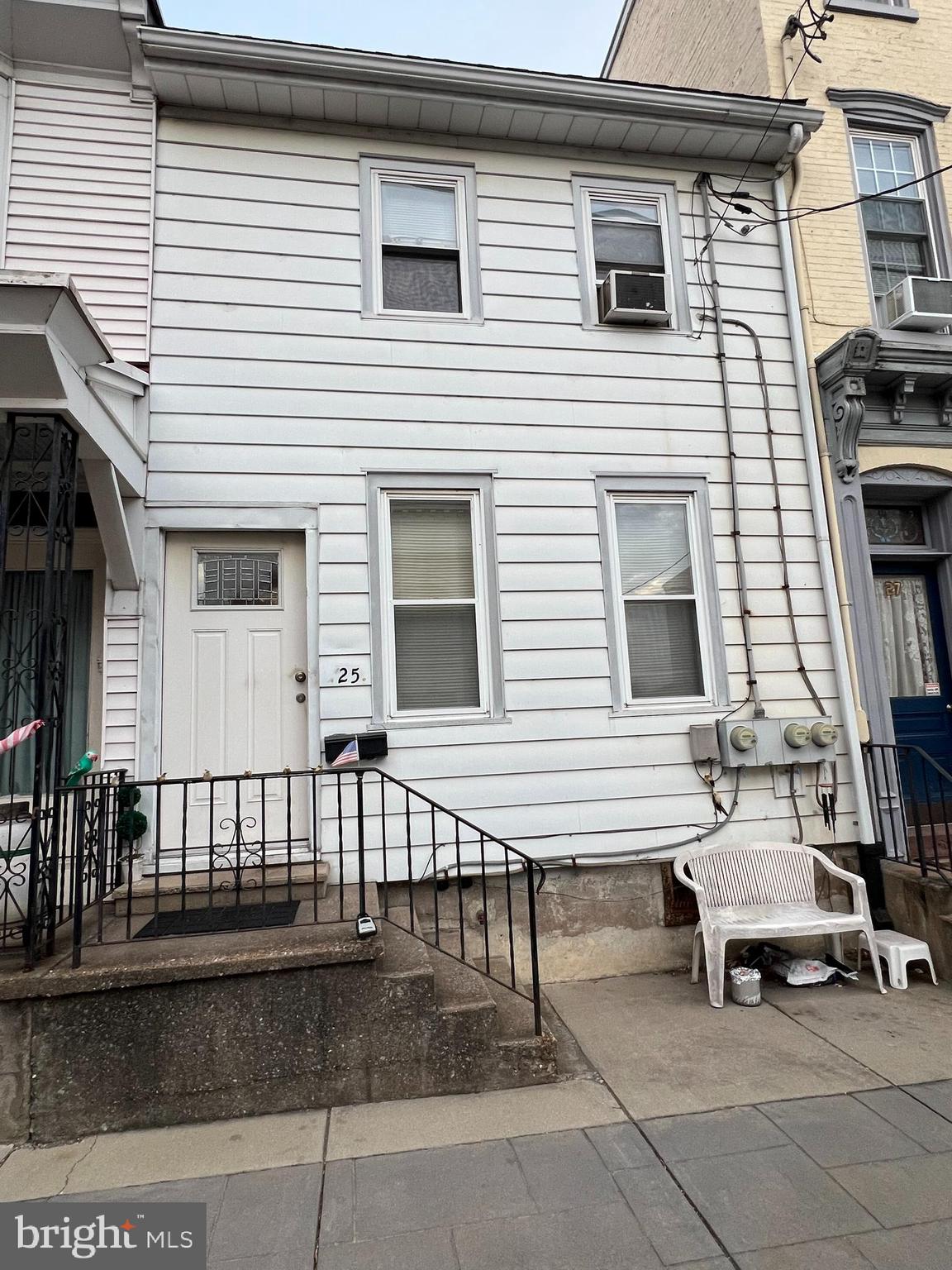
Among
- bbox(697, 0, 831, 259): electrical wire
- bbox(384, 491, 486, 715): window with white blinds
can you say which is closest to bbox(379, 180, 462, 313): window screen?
bbox(384, 491, 486, 715): window with white blinds

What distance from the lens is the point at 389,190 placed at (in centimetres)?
535

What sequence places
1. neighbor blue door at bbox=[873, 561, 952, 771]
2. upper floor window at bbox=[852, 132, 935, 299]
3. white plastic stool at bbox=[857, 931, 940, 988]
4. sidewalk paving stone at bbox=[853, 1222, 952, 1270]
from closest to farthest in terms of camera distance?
sidewalk paving stone at bbox=[853, 1222, 952, 1270], white plastic stool at bbox=[857, 931, 940, 988], neighbor blue door at bbox=[873, 561, 952, 771], upper floor window at bbox=[852, 132, 935, 299]

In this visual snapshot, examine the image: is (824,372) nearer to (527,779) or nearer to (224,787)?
(527,779)

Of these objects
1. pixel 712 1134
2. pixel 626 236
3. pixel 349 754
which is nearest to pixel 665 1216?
pixel 712 1134

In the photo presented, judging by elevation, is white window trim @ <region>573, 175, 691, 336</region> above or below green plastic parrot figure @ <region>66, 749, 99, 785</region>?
above

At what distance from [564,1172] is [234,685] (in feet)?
10.5

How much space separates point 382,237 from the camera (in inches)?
207

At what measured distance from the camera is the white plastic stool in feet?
14.7

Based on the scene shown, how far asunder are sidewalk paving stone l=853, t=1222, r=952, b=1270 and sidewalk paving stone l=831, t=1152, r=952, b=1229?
0.15 feet

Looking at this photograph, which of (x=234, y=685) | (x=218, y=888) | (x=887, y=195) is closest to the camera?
(x=218, y=888)

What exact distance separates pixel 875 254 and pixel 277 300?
500 cm

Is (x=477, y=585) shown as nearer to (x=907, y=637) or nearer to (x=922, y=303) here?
(x=907, y=637)

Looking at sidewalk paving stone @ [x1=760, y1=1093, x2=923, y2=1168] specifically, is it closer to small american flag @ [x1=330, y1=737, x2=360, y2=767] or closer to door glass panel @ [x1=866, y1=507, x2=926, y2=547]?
small american flag @ [x1=330, y1=737, x2=360, y2=767]

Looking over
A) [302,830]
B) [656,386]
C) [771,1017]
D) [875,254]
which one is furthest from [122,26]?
[771,1017]
